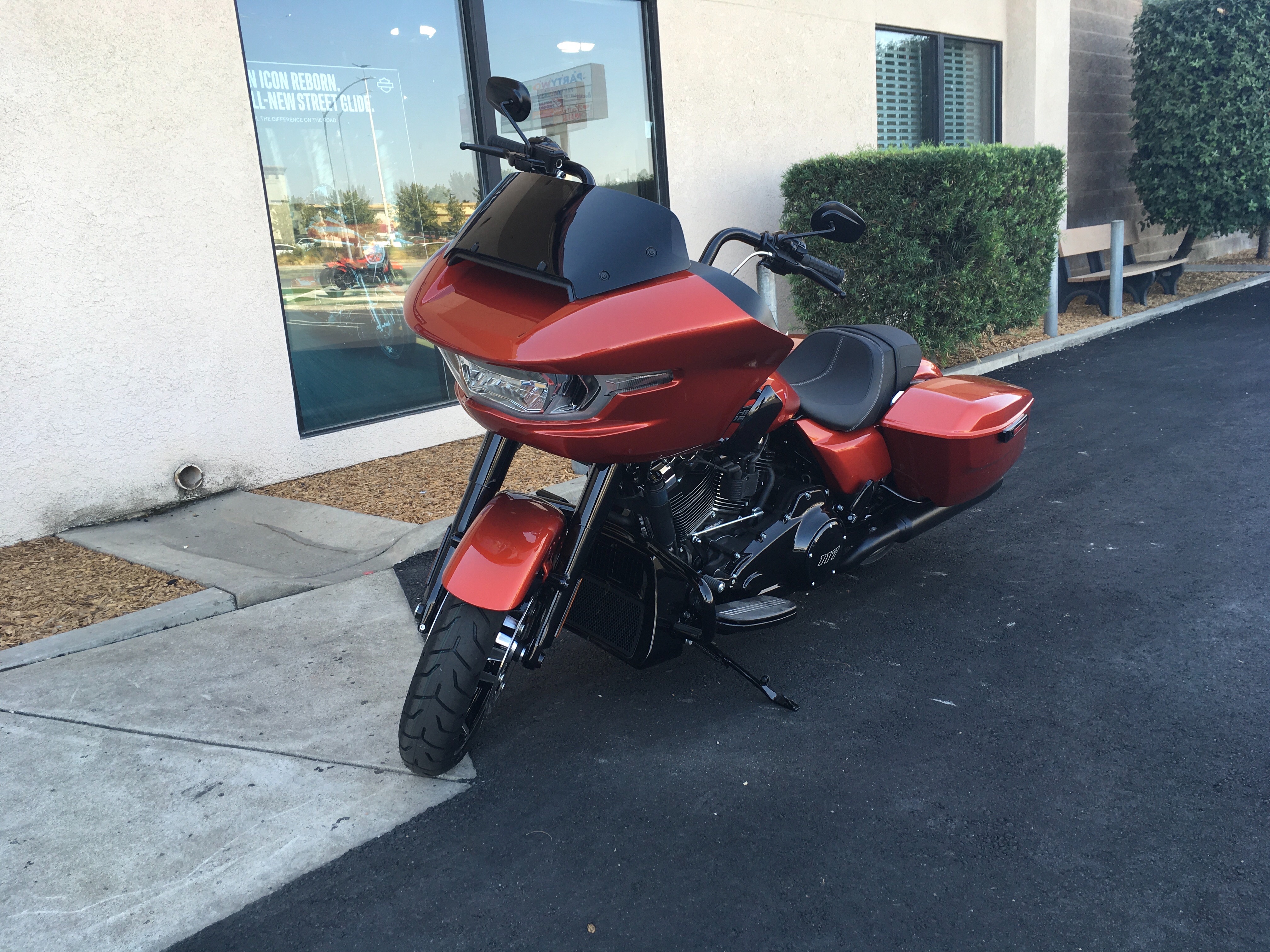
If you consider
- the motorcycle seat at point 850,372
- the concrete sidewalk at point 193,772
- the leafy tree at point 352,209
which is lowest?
the concrete sidewalk at point 193,772

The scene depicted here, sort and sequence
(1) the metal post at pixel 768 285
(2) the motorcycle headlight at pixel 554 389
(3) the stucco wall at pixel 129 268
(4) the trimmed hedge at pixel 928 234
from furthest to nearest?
(4) the trimmed hedge at pixel 928 234
(1) the metal post at pixel 768 285
(3) the stucco wall at pixel 129 268
(2) the motorcycle headlight at pixel 554 389

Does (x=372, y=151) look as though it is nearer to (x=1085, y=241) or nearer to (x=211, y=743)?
(x=211, y=743)

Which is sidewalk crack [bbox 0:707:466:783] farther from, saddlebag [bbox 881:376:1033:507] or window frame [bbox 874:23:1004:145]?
window frame [bbox 874:23:1004:145]

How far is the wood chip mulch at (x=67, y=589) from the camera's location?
3.99m

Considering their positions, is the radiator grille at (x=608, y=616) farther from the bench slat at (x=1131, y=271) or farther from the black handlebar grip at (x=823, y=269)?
the bench slat at (x=1131, y=271)

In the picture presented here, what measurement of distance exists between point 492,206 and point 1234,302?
1110 centimetres

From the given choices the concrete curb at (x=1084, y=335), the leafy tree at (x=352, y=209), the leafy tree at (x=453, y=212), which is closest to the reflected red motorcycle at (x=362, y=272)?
the leafy tree at (x=352, y=209)

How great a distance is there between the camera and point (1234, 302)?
11.1 m

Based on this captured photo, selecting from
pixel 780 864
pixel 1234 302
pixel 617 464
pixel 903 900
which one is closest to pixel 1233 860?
pixel 903 900

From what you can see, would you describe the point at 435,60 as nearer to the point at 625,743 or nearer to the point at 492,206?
the point at 492,206

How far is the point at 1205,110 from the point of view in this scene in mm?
11617

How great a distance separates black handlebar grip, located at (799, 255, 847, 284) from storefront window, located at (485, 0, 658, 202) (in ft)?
14.0

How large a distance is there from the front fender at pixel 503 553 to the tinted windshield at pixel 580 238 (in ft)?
2.32

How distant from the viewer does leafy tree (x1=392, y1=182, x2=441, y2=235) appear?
21.0ft
